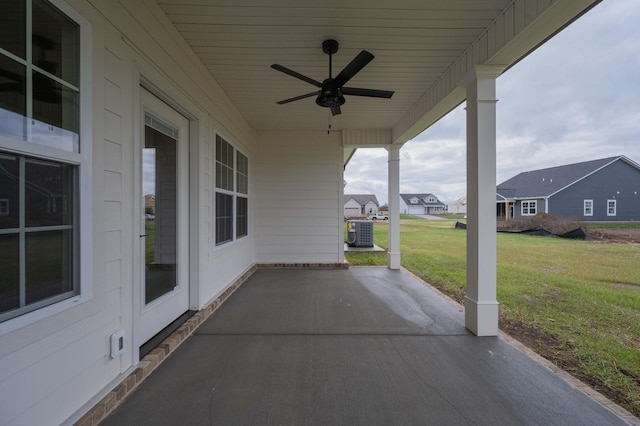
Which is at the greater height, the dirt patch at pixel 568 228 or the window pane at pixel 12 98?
the window pane at pixel 12 98

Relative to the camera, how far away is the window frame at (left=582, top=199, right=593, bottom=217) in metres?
15.0

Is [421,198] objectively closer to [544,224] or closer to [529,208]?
[529,208]

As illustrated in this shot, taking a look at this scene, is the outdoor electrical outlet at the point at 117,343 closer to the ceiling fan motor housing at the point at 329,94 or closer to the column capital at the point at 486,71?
the ceiling fan motor housing at the point at 329,94

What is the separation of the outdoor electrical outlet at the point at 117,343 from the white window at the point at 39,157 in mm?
419

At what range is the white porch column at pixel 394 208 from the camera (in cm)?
536

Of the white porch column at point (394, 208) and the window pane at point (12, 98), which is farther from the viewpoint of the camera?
the white porch column at point (394, 208)

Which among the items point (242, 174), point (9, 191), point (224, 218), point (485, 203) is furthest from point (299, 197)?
point (9, 191)

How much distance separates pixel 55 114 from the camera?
1.27 metres

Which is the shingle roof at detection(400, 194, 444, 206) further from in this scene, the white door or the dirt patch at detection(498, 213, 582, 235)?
the white door

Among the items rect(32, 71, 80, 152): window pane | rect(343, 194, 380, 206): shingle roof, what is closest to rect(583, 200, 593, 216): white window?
rect(32, 71, 80, 152): window pane

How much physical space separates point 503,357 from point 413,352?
28.9 inches

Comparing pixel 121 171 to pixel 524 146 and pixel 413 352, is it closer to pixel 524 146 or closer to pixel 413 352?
pixel 413 352

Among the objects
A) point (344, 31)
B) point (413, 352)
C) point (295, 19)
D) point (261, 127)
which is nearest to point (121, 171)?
point (295, 19)

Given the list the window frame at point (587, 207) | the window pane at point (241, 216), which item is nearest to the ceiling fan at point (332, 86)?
the window pane at point (241, 216)
